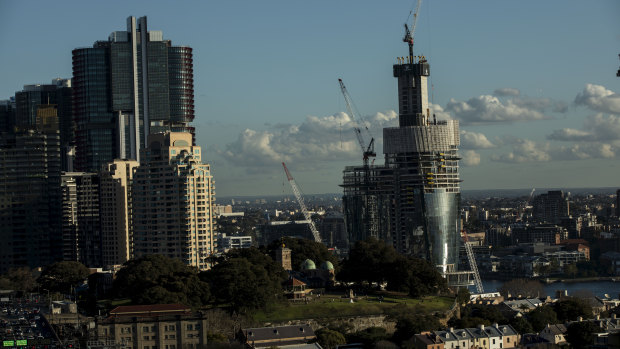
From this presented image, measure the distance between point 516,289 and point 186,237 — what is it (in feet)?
137

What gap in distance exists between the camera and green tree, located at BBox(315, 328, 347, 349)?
83.1 m

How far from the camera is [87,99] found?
160m

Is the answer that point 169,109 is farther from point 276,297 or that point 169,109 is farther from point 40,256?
point 276,297

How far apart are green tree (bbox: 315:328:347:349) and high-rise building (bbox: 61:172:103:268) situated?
55.8m

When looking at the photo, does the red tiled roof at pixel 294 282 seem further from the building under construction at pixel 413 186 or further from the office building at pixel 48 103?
the office building at pixel 48 103

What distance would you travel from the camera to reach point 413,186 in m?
149

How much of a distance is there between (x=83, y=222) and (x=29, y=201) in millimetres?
8990

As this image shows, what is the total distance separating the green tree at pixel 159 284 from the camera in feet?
283

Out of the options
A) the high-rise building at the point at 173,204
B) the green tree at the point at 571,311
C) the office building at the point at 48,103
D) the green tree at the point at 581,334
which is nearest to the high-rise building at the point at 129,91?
the office building at the point at 48,103

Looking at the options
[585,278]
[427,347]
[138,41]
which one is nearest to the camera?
[427,347]

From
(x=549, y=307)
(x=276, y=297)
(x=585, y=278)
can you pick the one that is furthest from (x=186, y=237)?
(x=585, y=278)

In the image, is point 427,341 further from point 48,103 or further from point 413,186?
point 48,103

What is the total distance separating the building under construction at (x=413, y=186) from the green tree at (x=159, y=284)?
2117 inches

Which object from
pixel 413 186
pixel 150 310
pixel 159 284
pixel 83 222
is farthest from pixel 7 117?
pixel 150 310
